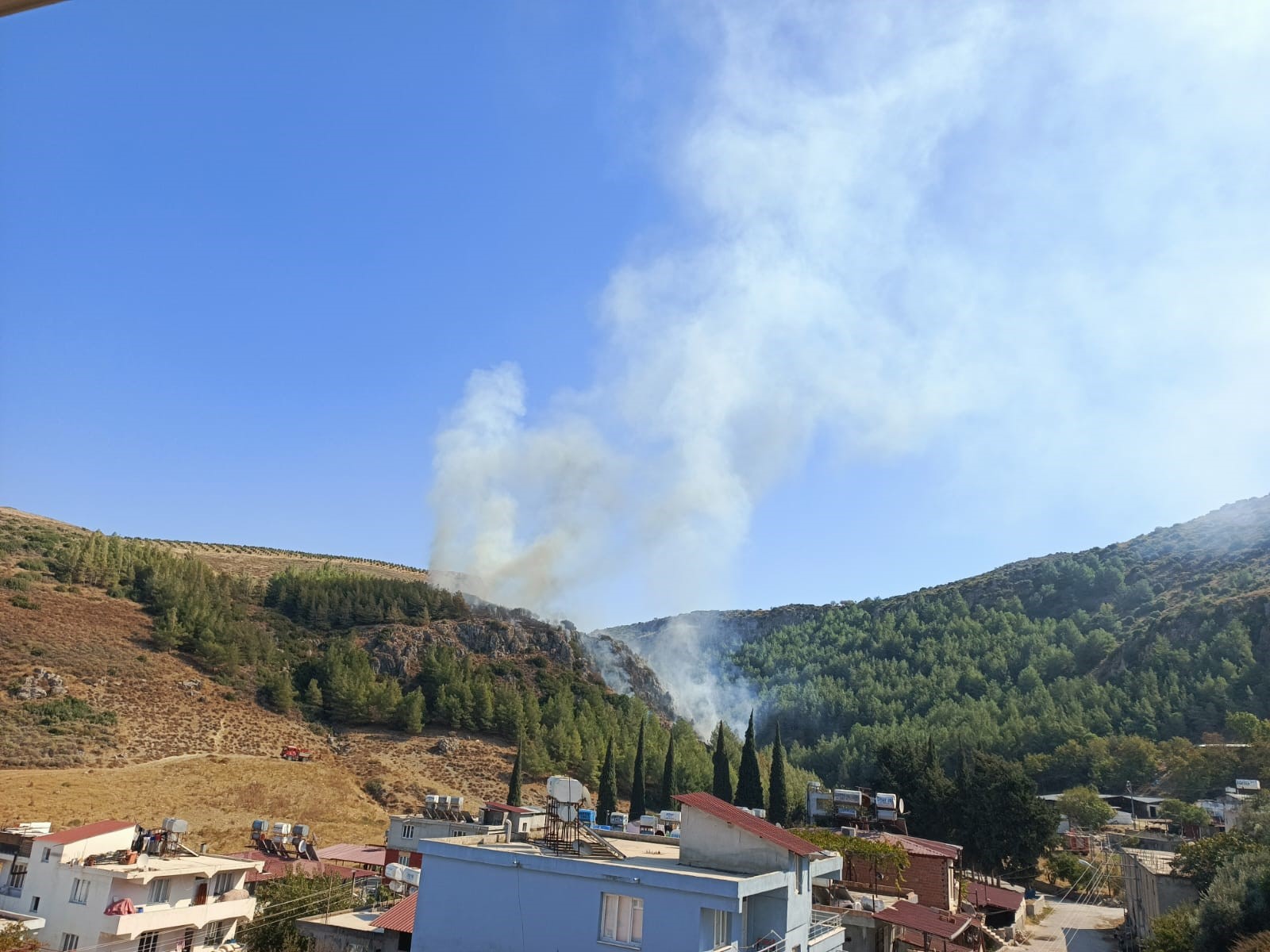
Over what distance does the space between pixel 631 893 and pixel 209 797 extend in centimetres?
4608

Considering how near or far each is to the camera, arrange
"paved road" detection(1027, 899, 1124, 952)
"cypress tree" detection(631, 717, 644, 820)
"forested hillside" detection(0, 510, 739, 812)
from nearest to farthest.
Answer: "paved road" detection(1027, 899, 1124, 952) < "cypress tree" detection(631, 717, 644, 820) < "forested hillside" detection(0, 510, 739, 812)

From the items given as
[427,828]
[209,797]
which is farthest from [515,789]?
[209,797]

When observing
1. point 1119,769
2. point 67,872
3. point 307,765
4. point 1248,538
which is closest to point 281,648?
point 307,765

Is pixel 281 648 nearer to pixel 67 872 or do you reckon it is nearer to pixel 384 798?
pixel 384 798

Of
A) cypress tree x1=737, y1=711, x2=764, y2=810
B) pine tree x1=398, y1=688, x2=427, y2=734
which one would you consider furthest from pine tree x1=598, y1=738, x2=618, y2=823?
pine tree x1=398, y1=688, x2=427, y2=734

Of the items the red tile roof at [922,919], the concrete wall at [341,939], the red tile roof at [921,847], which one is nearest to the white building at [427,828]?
the concrete wall at [341,939]

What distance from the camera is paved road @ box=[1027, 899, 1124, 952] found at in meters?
40.3

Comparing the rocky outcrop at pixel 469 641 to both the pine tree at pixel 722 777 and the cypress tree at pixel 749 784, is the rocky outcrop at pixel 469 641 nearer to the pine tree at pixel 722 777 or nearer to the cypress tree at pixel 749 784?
the pine tree at pixel 722 777

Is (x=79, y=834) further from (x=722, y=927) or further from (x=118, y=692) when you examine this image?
(x=118, y=692)

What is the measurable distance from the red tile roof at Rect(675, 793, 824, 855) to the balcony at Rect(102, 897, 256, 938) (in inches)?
→ 816

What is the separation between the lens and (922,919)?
31.1 metres

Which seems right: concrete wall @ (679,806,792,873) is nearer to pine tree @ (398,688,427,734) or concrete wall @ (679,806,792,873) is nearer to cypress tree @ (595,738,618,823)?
cypress tree @ (595,738,618,823)

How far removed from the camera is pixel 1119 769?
87312mm

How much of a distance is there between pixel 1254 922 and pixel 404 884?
29.6 m
